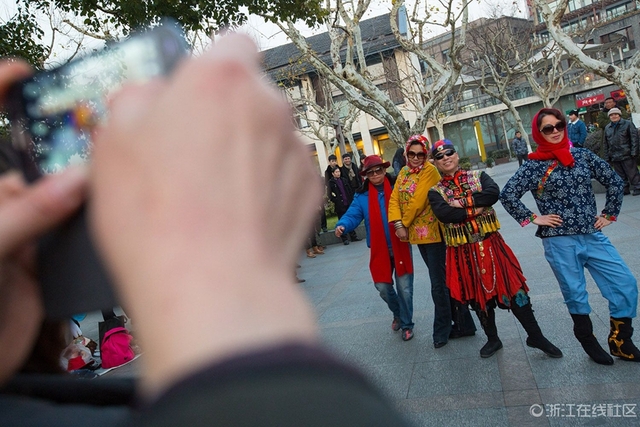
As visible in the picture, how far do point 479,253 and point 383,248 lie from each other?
115cm

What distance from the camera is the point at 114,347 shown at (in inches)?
208

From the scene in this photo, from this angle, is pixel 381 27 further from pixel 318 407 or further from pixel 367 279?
pixel 318 407

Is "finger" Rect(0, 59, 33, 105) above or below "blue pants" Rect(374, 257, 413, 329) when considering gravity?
above

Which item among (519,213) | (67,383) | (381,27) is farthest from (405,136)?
(381,27)

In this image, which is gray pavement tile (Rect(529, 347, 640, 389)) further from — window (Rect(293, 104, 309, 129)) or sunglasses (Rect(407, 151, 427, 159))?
window (Rect(293, 104, 309, 129))

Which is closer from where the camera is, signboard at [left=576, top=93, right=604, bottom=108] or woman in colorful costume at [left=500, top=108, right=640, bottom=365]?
woman in colorful costume at [left=500, top=108, right=640, bottom=365]

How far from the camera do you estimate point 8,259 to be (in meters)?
0.62

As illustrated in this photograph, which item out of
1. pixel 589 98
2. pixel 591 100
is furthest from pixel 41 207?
pixel 589 98

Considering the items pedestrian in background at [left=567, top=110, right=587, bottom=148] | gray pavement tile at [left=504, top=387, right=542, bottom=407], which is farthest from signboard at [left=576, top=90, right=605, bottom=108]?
gray pavement tile at [left=504, top=387, right=542, bottom=407]

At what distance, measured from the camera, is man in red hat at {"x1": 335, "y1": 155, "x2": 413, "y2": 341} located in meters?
5.09

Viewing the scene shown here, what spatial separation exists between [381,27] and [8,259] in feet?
125

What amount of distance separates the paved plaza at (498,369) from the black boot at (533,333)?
67mm

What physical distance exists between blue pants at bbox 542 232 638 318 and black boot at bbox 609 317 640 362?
52 millimetres

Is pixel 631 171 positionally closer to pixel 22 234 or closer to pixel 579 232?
pixel 579 232
